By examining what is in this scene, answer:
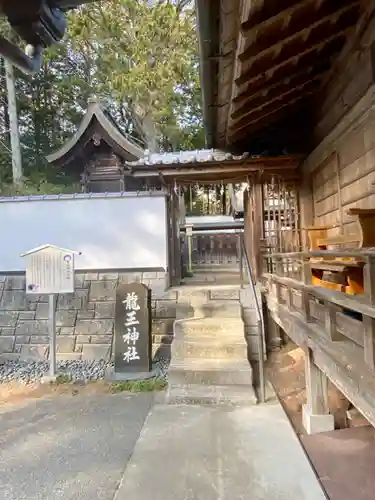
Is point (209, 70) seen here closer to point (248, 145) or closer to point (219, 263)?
point (248, 145)

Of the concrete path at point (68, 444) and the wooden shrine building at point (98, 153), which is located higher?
the wooden shrine building at point (98, 153)

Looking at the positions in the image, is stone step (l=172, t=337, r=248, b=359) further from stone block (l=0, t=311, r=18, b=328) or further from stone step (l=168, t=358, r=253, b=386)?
stone block (l=0, t=311, r=18, b=328)

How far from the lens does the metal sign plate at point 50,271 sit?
759cm

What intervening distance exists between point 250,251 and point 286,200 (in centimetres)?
145

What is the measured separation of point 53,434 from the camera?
16.3 feet

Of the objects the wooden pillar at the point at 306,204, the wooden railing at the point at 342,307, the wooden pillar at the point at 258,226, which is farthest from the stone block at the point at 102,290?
the wooden pillar at the point at 306,204

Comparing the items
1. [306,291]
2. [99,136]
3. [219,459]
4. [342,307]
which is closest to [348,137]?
[306,291]

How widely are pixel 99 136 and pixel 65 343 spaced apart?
7.08 metres

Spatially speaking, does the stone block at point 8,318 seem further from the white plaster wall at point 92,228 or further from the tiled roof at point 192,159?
the tiled roof at point 192,159

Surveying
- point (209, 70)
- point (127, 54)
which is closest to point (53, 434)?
point (209, 70)

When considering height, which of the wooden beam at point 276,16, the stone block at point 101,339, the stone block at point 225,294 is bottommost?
the stone block at point 101,339

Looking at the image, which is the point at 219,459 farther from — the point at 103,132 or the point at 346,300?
the point at 103,132

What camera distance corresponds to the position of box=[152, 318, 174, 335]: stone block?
8422 mm

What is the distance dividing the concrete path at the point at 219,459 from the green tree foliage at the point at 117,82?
1078 cm
